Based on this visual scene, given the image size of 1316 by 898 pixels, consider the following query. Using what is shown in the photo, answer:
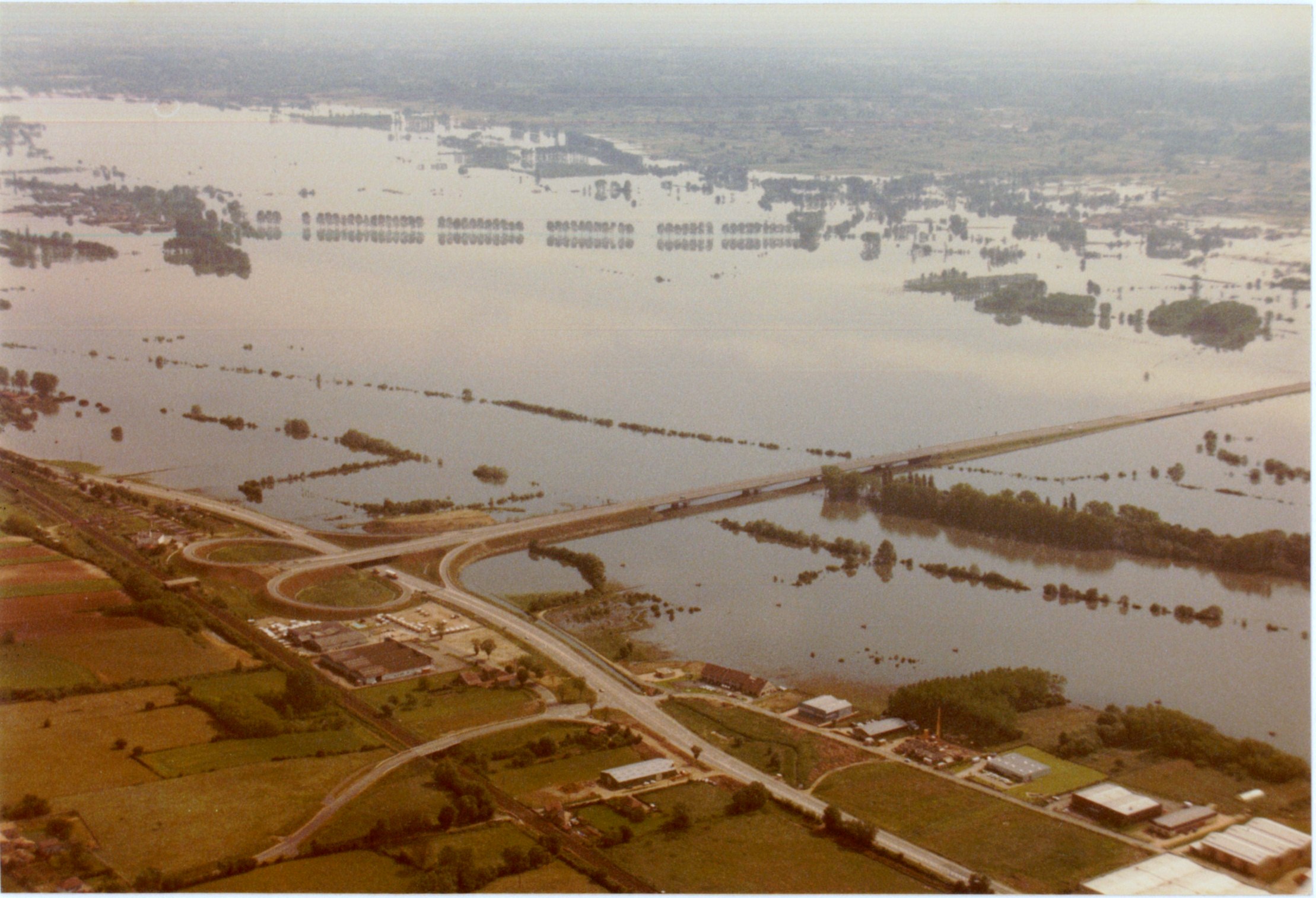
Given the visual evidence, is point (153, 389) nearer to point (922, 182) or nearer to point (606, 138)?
point (606, 138)

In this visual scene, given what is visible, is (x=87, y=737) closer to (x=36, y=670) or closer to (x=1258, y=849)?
(x=36, y=670)

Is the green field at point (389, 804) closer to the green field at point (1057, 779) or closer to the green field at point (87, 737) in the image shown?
the green field at point (87, 737)

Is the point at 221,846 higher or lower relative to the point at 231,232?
lower

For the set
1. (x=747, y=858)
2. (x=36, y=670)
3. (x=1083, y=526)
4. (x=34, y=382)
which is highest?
(x=34, y=382)

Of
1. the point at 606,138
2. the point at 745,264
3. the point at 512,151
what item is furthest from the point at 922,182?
the point at 512,151

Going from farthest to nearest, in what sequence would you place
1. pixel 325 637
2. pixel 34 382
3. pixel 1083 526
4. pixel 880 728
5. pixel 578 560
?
1. pixel 34 382
2. pixel 1083 526
3. pixel 578 560
4. pixel 325 637
5. pixel 880 728

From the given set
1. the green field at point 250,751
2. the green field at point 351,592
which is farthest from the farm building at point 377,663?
the green field at point 351,592

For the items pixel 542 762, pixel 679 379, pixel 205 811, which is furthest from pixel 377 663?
pixel 679 379
